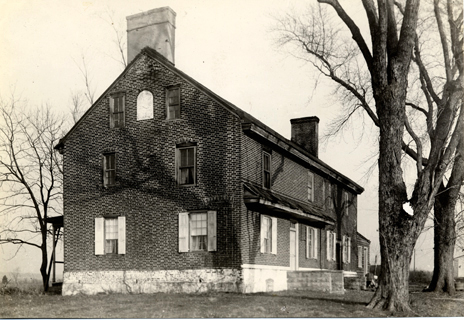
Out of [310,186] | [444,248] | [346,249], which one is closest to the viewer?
[444,248]

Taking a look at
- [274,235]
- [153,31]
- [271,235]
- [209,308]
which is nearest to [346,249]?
[274,235]

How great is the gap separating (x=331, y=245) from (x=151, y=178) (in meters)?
12.6

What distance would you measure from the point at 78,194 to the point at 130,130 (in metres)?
3.38

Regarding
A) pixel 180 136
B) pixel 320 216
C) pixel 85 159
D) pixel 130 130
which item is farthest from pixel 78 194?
pixel 320 216

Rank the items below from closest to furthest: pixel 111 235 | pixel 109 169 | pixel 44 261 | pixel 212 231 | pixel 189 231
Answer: pixel 212 231 → pixel 189 231 → pixel 111 235 → pixel 109 169 → pixel 44 261

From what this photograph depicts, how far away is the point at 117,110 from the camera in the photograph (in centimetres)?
2119

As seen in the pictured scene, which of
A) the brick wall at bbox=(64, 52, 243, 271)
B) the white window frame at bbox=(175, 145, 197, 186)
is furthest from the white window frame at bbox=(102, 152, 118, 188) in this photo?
the white window frame at bbox=(175, 145, 197, 186)

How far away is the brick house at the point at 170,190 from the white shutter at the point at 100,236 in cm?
4

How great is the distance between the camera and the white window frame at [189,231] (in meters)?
18.6

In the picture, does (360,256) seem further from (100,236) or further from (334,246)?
(100,236)

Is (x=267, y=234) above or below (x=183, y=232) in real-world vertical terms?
below

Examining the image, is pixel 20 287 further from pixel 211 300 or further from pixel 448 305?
pixel 448 305

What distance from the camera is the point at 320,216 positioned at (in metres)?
24.0

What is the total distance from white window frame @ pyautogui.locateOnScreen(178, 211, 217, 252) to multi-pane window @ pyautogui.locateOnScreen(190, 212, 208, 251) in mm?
77
